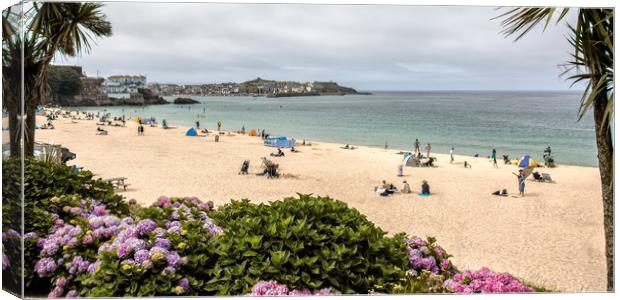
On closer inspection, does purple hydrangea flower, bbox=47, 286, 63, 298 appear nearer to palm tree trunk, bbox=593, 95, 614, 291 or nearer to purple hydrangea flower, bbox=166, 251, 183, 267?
purple hydrangea flower, bbox=166, 251, 183, 267

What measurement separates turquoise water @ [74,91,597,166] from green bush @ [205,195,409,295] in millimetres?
4065

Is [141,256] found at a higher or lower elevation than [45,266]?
higher

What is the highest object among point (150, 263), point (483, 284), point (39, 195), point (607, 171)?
point (607, 171)

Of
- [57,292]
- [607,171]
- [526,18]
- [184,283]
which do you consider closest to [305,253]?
[184,283]

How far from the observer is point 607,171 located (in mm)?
4746

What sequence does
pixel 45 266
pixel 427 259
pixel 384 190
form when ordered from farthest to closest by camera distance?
pixel 384 190 → pixel 427 259 → pixel 45 266

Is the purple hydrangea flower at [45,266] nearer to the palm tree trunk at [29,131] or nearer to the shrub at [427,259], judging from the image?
the palm tree trunk at [29,131]

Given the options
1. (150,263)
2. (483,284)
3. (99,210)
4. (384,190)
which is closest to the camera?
(150,263)

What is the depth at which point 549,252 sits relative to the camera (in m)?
6.58

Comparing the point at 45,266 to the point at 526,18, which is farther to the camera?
the point at 526,18

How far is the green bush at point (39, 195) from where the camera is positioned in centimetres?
437

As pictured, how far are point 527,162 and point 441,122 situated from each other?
4000 mm

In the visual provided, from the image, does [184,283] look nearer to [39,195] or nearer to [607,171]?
[39,195]

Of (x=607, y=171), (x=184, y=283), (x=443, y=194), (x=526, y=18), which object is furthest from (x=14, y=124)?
(x=443, y=194)
